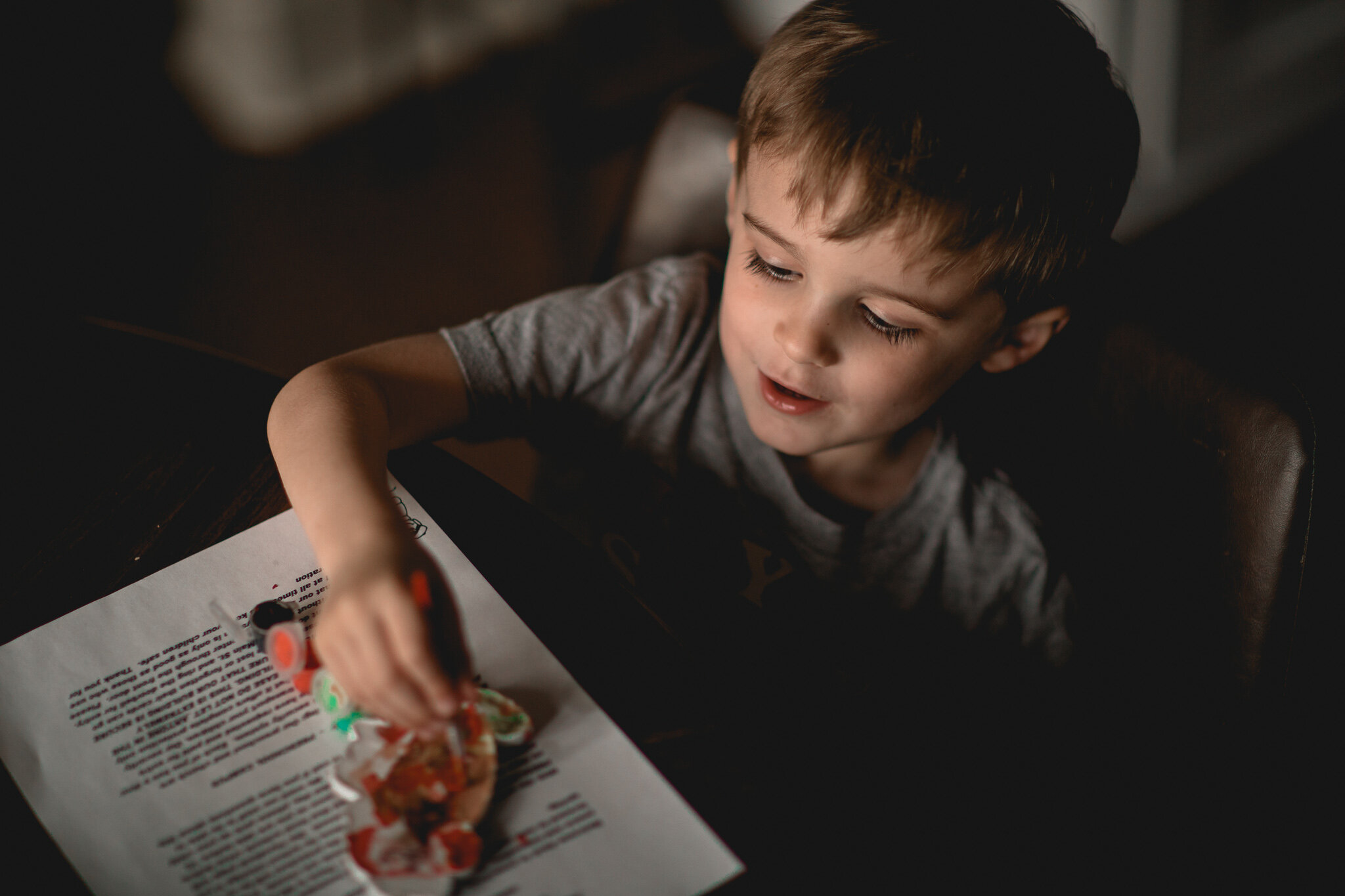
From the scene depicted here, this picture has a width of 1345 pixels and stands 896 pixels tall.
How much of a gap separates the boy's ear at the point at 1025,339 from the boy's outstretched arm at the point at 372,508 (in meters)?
0.42

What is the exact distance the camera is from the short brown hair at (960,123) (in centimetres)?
58

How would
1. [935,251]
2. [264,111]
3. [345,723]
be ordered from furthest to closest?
1. [264,111]
2. [935,251]
3. [345,723]

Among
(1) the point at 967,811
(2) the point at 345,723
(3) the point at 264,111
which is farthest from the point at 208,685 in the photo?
(3) the point at 264,111

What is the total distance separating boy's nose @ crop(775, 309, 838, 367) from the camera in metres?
0.62

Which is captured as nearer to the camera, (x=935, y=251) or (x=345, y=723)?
(x=345, y=723)

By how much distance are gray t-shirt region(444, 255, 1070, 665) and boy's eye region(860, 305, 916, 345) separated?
0.62 ft

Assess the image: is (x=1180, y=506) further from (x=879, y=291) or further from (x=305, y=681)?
(x=305, y=681)

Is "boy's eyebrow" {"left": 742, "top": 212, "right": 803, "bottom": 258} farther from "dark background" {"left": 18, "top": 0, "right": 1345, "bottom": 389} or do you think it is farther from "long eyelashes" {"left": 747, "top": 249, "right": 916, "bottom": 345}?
"dark background" {"left": 18, "top": 0, "right": 1345, "bottom": 389}

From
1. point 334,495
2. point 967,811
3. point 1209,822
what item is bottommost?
point 1209,822

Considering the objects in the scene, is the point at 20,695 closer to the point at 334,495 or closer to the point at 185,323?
the point at 334,495

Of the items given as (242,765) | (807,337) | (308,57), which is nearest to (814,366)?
(807,337)

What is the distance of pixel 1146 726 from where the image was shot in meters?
0.67

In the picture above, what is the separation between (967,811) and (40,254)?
5.45 feet

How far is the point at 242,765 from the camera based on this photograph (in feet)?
1.47
